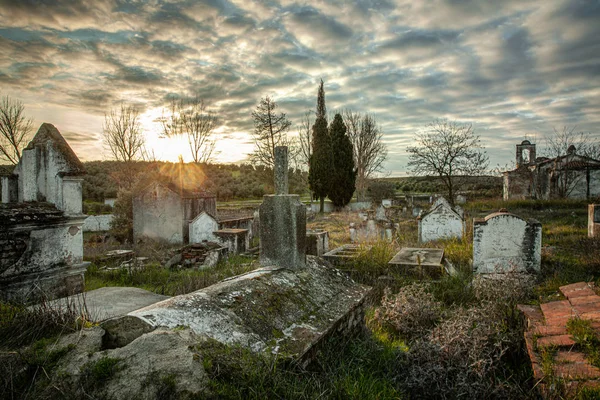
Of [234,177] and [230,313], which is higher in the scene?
[234,177]

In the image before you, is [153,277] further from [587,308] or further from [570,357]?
[587,308]

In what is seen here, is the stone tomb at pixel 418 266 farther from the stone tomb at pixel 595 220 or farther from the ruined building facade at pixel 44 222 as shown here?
the stone tomb at pixel 595 220

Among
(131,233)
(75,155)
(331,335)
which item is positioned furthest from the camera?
(131,233)

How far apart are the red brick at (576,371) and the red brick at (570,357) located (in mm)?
76

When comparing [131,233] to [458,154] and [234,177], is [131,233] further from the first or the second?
[234,177]

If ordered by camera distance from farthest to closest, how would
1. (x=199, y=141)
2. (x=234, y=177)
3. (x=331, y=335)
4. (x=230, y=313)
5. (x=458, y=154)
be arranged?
(x=234, y=177) < (x=199, y=141) < (x=458, y=154) < (x=331, y=335) < (x=230, y=313)

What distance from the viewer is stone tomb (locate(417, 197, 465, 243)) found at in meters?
11.9

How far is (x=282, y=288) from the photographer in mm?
3150

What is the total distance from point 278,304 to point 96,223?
18.6 meters

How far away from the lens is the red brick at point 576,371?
7.98 feet

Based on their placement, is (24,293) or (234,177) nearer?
(24,293)

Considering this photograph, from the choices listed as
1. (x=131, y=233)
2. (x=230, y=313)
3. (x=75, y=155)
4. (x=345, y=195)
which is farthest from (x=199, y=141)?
(x=230, y=313)

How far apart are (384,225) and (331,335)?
10709 millimetres

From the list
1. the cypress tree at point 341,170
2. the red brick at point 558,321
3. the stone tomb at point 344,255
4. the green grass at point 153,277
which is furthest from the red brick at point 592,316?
the cypress tree at point 341,170
